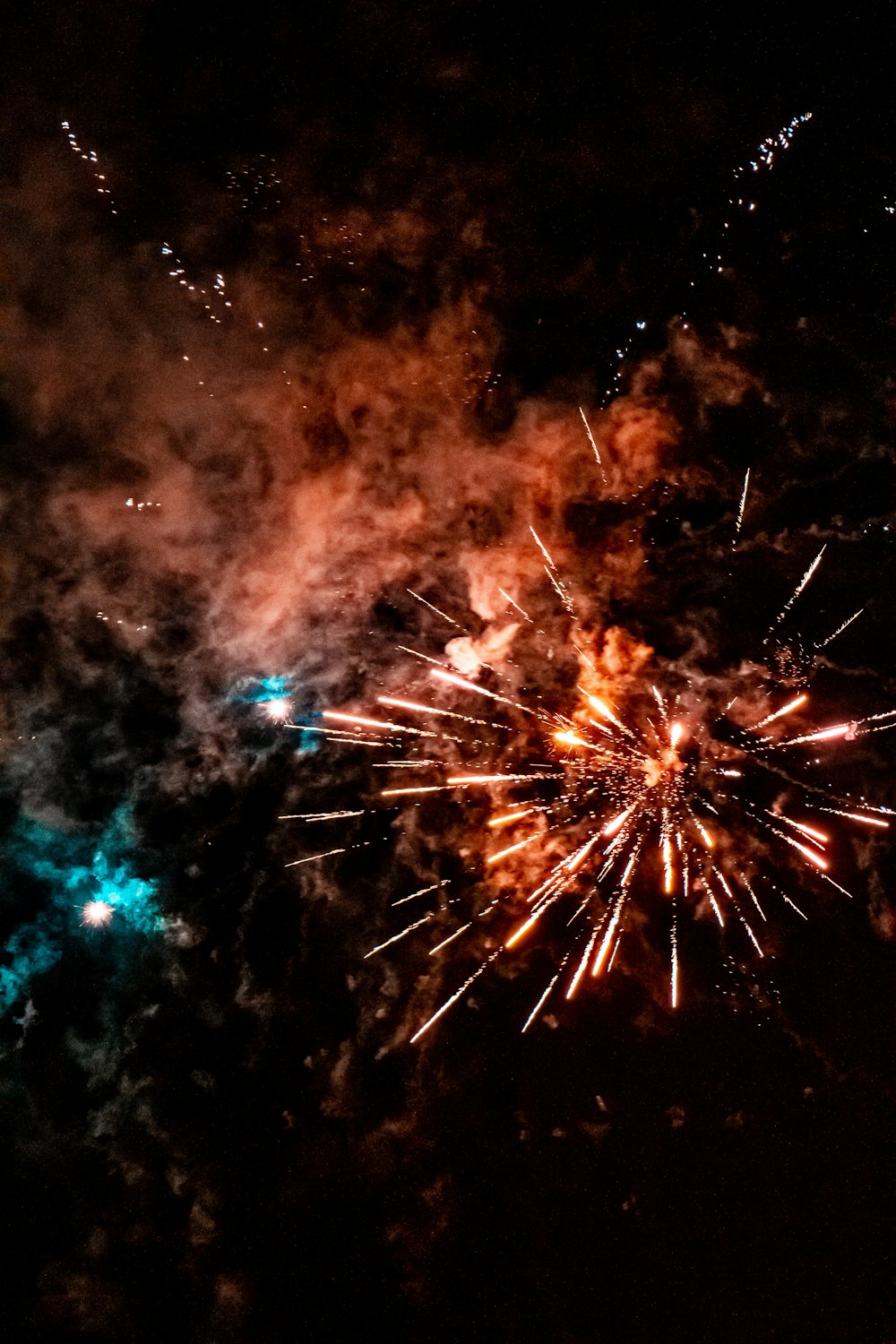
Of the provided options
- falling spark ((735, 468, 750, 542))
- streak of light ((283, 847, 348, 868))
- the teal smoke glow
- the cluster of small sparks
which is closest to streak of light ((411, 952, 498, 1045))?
the cluster of small sparks

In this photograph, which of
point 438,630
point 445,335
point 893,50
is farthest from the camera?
point 438,630

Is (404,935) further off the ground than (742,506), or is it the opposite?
(742,506)

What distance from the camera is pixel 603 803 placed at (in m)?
5.36

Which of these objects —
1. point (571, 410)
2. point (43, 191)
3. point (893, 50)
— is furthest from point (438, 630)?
point (893, 50)

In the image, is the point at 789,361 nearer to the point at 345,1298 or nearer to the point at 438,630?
the point at 438,630

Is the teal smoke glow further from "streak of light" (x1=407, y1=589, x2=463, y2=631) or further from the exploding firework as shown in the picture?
"streak of light" (x1=407, y1=589, x2=463, y2=631)

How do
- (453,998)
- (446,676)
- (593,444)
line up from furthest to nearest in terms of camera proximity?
(446,676) → (453,998) → (593,444)

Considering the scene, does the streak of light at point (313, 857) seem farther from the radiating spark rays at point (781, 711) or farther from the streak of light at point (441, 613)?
the radiating spark rays at point (781, 711)

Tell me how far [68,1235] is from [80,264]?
8245mm

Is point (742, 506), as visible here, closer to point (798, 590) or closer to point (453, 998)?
point (798, 590)

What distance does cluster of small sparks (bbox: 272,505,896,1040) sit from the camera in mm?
5320

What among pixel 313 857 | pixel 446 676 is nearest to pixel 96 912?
pixel 313 857

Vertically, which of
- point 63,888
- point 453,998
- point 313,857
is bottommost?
point 453,998

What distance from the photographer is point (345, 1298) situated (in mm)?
5348
